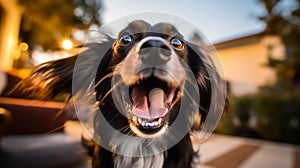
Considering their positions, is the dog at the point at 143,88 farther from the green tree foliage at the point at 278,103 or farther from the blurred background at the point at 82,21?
the green tree foliage at the point at 278,103

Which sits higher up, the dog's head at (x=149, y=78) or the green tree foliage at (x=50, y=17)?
the green tree foliage at (x=50, y=17)

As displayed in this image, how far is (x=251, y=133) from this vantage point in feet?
15.2

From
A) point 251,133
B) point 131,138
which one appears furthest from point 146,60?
point 251,133

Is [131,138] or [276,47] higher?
[131,138]

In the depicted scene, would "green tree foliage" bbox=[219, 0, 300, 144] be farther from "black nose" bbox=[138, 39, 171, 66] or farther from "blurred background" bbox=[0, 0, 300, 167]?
"black nose" bbox=[138, 39, 171, 66]

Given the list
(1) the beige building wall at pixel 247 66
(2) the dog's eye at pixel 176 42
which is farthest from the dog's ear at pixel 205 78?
(1) the beige building wall at pixel 247 66

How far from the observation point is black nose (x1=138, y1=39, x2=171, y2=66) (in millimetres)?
604

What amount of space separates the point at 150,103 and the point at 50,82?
0.45 meters

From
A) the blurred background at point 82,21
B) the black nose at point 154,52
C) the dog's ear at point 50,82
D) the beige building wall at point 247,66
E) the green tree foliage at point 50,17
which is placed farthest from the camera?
the beige building wall at point 247,66

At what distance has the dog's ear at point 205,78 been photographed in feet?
2.61

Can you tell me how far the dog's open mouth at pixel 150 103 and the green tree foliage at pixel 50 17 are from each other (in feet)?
1.90

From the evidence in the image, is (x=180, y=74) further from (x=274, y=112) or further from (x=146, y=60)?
(x=274, y=112)

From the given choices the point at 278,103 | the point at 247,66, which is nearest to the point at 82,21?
the point at 278,103

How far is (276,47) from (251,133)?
1.81 metres
